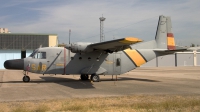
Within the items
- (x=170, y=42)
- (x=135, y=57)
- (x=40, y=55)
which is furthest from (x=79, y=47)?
(x=170, y=42)

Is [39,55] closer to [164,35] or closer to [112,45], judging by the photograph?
[112,45]

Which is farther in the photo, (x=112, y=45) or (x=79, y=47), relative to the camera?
(x=79, y=47)

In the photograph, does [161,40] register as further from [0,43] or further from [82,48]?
[0,43]

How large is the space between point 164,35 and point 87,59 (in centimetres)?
842

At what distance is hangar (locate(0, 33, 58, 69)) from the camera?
58.2 meters

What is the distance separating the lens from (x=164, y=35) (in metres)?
22.6

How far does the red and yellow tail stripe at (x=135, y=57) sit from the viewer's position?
832 inches

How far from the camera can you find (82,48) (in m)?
17.8

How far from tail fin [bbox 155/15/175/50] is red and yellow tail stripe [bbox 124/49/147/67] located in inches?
97.9

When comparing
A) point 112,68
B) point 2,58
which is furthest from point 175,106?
point 2,58

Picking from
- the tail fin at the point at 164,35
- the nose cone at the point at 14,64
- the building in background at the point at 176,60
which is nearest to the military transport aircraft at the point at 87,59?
the nose cone at the point at 14,64

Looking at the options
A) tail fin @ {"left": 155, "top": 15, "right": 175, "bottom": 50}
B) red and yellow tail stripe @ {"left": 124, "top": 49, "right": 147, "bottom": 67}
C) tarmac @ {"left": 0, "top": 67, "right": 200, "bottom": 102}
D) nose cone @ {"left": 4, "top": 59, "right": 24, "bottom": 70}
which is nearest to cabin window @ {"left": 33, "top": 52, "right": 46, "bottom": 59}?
nose cone @ {"left": 4, "top": 59, "right": 24, "bottom": 70}

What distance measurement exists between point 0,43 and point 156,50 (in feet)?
160

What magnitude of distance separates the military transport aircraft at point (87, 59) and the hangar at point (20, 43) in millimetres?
41625
